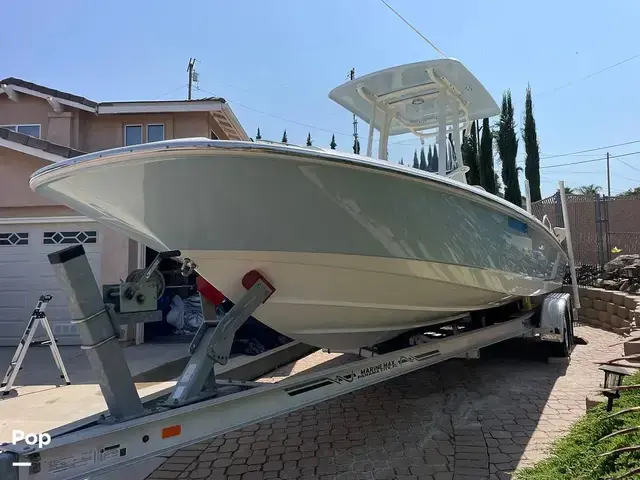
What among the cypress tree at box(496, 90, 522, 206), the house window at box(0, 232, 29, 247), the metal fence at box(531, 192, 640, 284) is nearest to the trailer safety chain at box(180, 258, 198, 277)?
the house window at box(0, 232, 29, 247)

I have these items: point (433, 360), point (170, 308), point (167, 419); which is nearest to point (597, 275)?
point (433, 360)

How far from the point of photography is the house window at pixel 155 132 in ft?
31.5

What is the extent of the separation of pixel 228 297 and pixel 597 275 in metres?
9.38

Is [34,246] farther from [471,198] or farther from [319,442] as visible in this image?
[471,198]

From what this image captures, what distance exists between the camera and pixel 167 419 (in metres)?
2.41

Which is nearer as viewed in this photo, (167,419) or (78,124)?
(167,419)

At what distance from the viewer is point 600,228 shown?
10836 mm

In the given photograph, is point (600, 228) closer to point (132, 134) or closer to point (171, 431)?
point (132, 134)

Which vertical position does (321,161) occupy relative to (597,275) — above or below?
above

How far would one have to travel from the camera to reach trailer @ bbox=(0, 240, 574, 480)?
2.09 metres

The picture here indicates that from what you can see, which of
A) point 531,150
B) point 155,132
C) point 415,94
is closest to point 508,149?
point 531,150

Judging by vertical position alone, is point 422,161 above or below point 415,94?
below

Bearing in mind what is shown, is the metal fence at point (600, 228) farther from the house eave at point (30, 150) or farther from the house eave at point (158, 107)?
the house eave at point (30, 150)

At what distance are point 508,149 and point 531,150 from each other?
1440 mm
